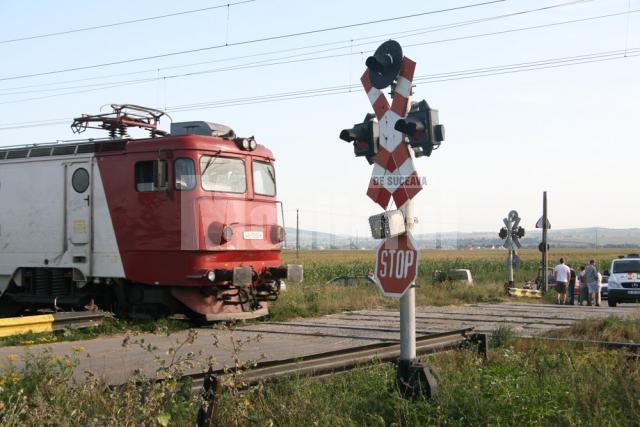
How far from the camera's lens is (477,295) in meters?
23.4

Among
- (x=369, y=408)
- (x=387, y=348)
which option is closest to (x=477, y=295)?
(x=387, y=348)

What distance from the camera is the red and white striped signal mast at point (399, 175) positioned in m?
6.43

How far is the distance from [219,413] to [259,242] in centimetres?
903

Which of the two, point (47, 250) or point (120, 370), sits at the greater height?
point (47, 250)

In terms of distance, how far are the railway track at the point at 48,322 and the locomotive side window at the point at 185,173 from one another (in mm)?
2734

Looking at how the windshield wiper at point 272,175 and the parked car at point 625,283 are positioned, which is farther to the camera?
the parked car at point 625,283

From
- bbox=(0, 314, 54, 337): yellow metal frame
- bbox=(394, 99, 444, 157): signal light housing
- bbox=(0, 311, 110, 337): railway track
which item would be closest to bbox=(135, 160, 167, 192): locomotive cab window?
bbox=(0, 311, 110, 337): railway track

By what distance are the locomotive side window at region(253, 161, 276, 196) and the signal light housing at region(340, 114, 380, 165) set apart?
800 centimetres

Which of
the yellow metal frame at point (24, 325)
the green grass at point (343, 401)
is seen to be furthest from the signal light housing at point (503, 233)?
the green grass at point (343, 401)

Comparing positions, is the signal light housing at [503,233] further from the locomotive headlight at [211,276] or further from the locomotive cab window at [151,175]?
the locomotive cab window at [151,175]

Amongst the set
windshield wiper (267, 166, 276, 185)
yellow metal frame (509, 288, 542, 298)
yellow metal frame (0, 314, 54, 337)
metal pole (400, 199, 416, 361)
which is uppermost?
windshield wiper (267, 166, 276, 185)

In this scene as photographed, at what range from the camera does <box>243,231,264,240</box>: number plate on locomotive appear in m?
14.5

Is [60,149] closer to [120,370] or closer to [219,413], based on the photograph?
[120,370]

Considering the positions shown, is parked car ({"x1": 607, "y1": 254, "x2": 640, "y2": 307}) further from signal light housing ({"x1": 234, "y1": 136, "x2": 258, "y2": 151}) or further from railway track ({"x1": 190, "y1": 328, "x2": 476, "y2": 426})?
railway track ({"x1": 190, "y1": 328, "x2": 476, "y2": 426})
